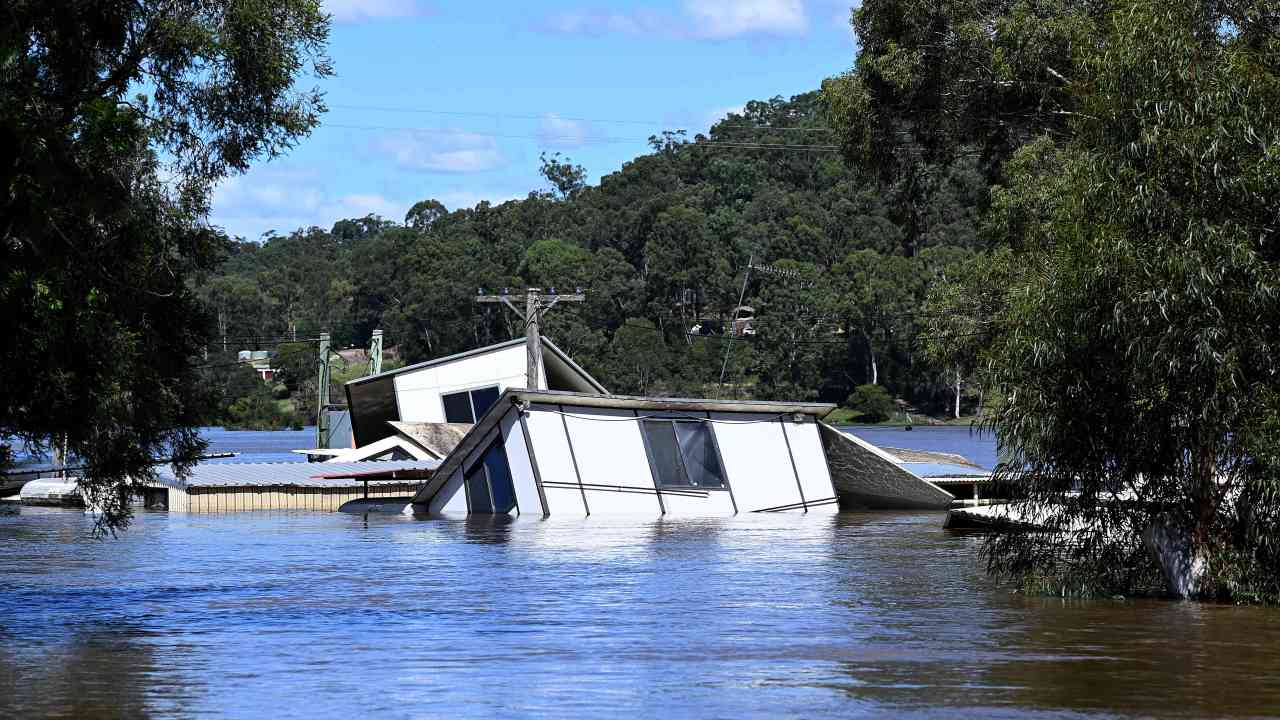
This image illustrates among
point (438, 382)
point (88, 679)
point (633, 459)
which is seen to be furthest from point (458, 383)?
point (88, 679)

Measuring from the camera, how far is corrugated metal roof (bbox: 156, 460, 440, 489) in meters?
47.8

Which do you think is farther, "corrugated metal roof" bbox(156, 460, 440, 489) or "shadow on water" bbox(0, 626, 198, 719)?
"corrugated metal roof" bbox(156, 460, 440, 489)

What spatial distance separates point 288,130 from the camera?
66.7ft

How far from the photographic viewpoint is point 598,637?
19.1 meters

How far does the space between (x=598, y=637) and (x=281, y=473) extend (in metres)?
32.8

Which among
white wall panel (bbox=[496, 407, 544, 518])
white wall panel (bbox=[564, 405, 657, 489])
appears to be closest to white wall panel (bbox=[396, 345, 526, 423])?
white wall panel (bbox=[564, 405, 657, 489])

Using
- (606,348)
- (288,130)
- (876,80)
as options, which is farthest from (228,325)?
(288,130)

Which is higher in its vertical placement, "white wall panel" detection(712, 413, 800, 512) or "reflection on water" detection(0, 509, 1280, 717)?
"white wall panel" detection(712, 413, 800, 512)

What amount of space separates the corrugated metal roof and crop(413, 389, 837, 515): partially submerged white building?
7896mm

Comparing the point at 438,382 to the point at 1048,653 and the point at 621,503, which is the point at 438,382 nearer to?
the point at 621,503

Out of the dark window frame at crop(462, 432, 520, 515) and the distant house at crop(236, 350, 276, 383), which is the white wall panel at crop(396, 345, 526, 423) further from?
the distant house at crop(236, 350, 276, 383)

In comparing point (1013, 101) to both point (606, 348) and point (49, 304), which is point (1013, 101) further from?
point (606, 348)

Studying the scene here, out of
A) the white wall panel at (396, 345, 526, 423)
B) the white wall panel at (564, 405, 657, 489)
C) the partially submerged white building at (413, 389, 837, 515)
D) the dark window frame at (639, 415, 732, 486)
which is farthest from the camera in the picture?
the white wall panel at (396, 345, 526, 423)

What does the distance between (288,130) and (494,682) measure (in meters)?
8.13
